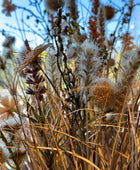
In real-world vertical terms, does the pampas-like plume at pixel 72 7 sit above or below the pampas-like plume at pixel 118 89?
above

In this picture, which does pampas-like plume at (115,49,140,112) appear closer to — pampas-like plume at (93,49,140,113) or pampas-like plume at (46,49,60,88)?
pampas-like plume at (93,49,140,113)

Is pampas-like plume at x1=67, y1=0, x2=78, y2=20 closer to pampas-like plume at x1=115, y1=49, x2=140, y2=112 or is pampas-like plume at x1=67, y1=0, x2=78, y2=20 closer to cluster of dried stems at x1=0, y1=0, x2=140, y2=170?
cluster of dried stems at x1=0, y1=0, x2=140, y2=170

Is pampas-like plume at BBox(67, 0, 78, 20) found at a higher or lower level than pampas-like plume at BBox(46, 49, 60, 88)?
higher

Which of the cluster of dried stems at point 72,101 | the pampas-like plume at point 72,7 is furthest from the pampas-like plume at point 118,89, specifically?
the pampas-like plume at point 72,7

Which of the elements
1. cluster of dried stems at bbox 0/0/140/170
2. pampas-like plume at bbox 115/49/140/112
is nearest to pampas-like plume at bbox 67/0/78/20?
cluster of dried stems at bbox 0/0/140/170

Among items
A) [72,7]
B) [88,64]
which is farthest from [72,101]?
[72,7]

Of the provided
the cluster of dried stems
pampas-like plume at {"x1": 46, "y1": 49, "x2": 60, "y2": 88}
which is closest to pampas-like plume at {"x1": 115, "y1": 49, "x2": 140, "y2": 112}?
the cluster of dried stems

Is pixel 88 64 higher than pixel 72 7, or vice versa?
pixel 72 7

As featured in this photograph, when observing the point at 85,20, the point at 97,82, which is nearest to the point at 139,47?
the point at 97,82

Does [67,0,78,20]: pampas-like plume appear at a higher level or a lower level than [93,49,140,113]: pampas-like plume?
higher

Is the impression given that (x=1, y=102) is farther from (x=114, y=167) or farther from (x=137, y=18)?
(x=137, y=18)

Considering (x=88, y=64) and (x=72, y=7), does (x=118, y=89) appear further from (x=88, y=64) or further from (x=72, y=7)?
(x=72, y=7)

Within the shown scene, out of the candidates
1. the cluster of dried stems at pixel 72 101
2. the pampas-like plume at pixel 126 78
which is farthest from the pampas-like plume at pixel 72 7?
the pampas-like plume at pixel 126 78

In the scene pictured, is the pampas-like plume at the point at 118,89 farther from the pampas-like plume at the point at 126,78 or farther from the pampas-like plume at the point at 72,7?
the pampas-like plume at the point at 72,7
